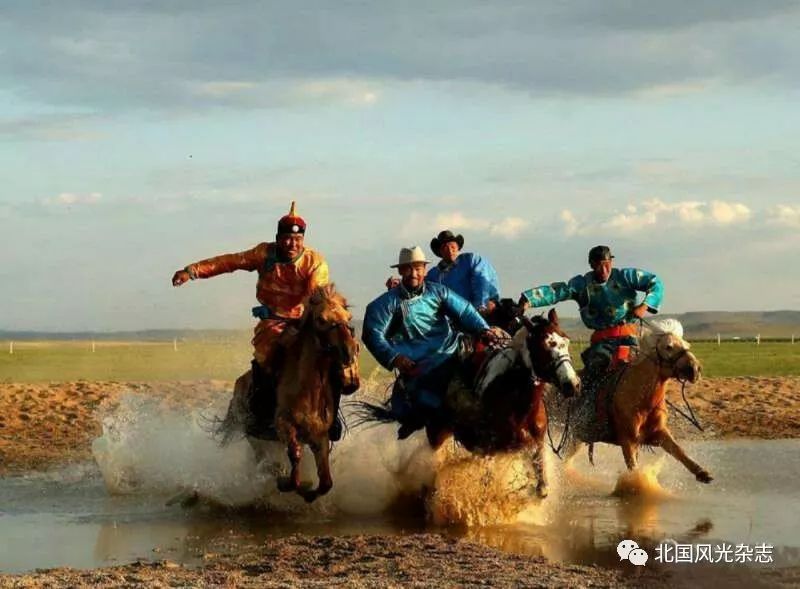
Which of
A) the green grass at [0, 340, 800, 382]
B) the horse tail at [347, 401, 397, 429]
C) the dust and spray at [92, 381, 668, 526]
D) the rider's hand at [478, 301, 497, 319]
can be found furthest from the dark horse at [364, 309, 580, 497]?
the green grass at [0, 340, 800, 382]

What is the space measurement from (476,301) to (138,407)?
5.46 metres

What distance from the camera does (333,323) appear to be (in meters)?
10.1

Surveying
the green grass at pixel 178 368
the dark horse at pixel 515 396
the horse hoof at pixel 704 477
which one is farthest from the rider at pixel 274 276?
the green grass at pixel 178 368

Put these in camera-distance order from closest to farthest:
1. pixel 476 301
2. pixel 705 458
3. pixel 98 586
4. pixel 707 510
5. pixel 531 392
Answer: pixel 98 586, pixel 531 392, pixel 707 510, pixel 476 301, pixel 705 458

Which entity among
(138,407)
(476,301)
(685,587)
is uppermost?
(476,301)

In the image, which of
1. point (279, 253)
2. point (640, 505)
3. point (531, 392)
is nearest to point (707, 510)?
point (640, 505)

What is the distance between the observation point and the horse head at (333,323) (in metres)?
10.0

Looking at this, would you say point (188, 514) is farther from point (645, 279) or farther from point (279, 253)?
point (645, 279)

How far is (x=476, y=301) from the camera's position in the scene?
40.3 feet

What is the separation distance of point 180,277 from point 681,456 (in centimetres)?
476

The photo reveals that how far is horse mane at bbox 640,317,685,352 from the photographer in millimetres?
11727

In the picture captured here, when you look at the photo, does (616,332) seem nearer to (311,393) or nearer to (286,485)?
(311,393)

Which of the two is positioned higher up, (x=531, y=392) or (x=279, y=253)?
(x=279, y=253)

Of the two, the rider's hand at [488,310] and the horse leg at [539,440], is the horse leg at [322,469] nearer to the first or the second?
the horse leg at [539,440]
